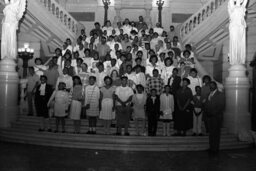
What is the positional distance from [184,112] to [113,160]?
3136mm

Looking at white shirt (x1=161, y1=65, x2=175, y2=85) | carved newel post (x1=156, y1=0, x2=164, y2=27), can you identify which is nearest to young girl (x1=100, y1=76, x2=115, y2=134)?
white shirt (x1=161, y1=65, x2=175, y2=85)

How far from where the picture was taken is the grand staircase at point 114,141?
9.89 metres

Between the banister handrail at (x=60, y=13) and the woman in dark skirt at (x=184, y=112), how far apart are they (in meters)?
8.18

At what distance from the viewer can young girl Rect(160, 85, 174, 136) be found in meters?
10.6

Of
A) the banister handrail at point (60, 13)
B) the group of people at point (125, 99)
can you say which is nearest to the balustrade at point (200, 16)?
the group of people at point (125, 99)

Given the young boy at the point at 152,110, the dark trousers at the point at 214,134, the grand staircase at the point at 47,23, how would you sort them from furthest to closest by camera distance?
the grand staircase at the point at 47,23
the young boy at the point at 152,110
the dark trousers at the point at 214,134

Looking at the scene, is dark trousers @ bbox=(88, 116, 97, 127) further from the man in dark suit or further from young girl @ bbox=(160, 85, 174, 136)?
the man in dark suit

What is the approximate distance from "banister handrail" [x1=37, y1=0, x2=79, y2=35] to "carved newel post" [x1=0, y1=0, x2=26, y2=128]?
148 inches

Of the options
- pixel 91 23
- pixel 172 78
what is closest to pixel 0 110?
pixel 172 78

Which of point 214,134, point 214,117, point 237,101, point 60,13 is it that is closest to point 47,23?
point 60,13

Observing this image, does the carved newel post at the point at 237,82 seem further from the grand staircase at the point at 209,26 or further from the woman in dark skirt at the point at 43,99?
the woman in dark skirt at the point at 43,99

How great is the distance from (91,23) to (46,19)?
6.85 meters

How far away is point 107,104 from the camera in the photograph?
1066 cm

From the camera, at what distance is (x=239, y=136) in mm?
11273
